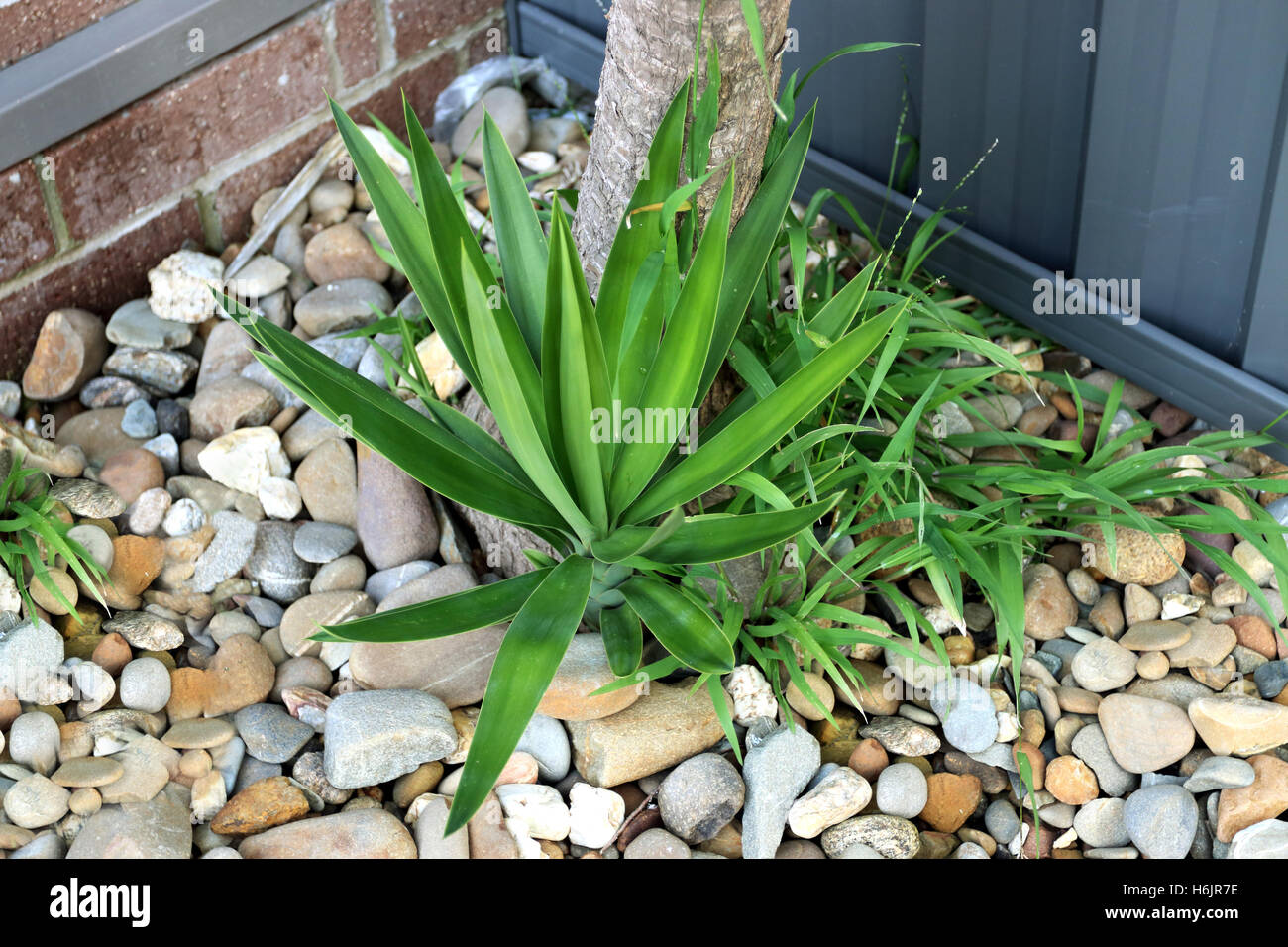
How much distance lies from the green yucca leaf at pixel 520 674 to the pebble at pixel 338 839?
0.29m

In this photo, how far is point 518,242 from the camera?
170 centimetres

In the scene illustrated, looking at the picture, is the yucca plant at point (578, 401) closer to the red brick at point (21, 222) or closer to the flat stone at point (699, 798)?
the flat stone at point (699, 798)

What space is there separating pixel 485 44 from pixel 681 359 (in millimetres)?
1879

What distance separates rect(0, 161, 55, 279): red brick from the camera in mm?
2338

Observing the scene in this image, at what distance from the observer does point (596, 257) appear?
194 centimetres

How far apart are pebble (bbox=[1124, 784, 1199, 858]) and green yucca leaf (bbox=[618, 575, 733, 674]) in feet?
2.25

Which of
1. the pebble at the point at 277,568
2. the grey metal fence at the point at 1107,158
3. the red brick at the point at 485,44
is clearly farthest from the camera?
the red brick at the point at 485,44

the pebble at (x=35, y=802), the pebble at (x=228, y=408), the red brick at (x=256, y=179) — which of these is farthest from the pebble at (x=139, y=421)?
the pebble at (x=35, y=802)

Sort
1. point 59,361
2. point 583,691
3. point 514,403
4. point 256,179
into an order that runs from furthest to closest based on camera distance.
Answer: point 256,179 < point 59,361 < point 583,691 < point 514,403

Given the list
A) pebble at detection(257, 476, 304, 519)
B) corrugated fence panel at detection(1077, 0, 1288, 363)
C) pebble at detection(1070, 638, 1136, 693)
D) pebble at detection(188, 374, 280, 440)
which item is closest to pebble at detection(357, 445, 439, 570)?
pebble at detection(257, 476, 304, 519)

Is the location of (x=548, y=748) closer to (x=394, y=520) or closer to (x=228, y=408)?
(x=394, y=520)

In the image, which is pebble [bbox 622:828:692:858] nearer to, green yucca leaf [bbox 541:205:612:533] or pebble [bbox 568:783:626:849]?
pebble [bbox 568:783:626:849]

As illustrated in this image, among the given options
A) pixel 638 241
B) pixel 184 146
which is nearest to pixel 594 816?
pixel 638 241

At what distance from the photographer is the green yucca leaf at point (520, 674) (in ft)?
4.50
